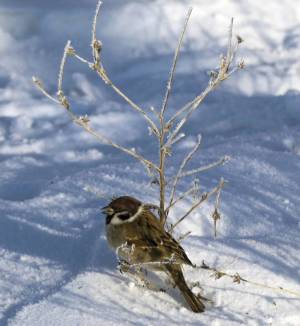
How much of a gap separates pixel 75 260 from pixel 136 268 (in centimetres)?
39

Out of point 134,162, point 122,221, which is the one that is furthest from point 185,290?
point 134,162

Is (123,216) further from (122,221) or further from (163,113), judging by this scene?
(163,113)

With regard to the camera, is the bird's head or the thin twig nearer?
the thin twig

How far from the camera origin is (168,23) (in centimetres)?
759

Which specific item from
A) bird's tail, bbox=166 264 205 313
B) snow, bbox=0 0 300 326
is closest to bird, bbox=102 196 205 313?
bird's tail, bbox=166 264 205 313

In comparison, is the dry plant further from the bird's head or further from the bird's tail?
the bird's tail

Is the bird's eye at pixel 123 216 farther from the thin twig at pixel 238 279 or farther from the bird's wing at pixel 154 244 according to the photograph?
the thin twig at pixel 238 279

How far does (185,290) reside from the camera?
10.4 ft

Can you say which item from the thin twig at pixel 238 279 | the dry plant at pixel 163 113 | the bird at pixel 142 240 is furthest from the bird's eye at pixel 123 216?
the thin twig at pixel 238 279

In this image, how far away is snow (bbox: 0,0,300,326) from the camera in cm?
325

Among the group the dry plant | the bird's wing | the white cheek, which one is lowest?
the bird's wing

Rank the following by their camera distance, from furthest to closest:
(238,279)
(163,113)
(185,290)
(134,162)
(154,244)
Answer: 1. (134,162)
2. (163,113)
3. (154,244)
4. (185,290)
5. (238,279)

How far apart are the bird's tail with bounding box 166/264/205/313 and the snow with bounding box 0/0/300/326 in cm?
4

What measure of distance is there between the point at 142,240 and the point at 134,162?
1.81 metres
